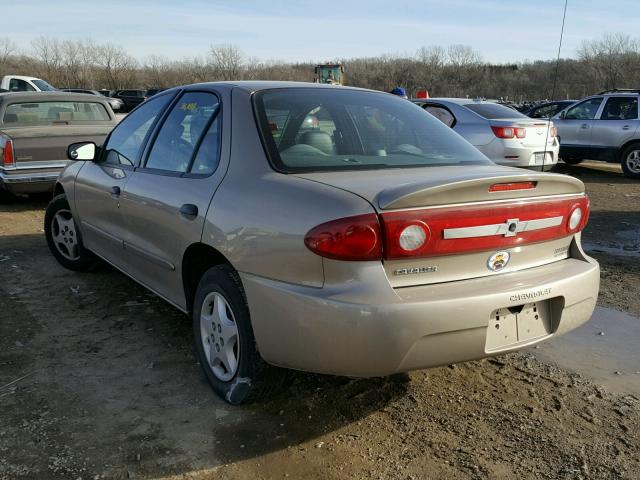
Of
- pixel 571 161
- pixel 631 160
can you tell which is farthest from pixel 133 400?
pixel 571 161

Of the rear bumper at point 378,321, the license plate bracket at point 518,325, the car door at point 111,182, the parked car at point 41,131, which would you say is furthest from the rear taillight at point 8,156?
the license plate bracket at point 518,325

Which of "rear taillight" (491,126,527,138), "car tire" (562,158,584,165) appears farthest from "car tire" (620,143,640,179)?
"rear taillight" (491,126,527,138)

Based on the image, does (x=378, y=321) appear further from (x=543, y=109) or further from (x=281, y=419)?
(x=543, y=109)

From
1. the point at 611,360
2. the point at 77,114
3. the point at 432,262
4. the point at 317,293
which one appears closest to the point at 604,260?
the point at 611,360

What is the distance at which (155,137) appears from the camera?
3.79 m

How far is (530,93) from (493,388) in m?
64.0

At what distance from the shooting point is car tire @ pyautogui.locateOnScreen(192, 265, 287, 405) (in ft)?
9.13

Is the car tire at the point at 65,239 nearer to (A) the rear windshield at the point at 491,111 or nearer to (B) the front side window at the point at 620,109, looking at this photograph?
(A) the rear windshield at the point at 491,111

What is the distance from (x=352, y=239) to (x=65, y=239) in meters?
3.83

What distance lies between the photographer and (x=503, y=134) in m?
9.55

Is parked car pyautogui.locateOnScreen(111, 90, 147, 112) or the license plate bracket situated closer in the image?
the license plate bracket

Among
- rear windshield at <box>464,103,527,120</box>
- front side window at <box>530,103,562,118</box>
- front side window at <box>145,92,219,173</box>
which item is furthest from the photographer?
front side window at <box>530,103,562,118</box>

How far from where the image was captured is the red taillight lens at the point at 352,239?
2316mm

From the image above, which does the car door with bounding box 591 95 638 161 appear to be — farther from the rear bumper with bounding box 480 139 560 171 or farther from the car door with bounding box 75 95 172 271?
the car door with bounding box 75 95 172 271
